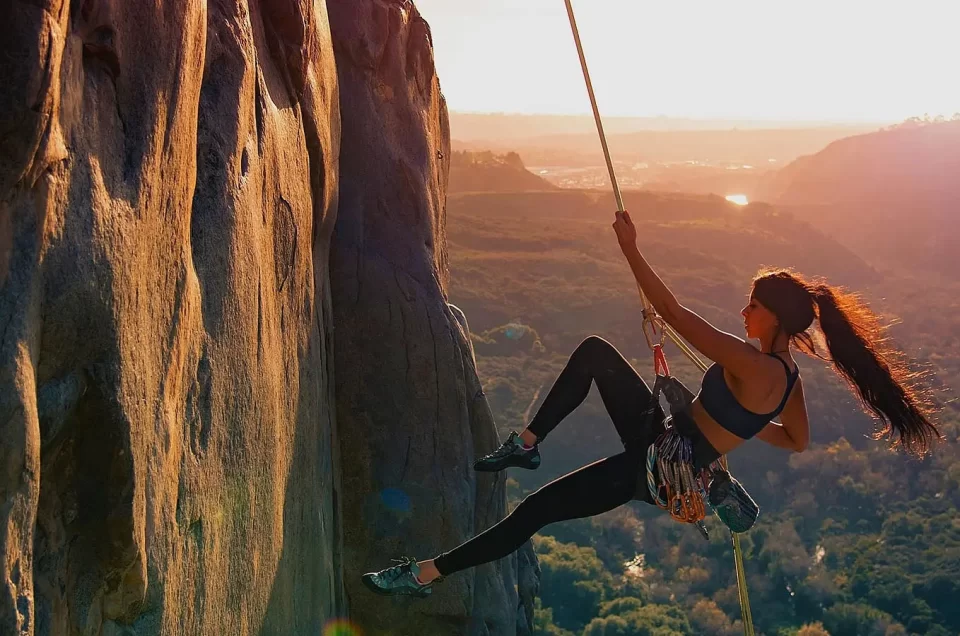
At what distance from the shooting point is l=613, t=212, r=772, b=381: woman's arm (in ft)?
13.9

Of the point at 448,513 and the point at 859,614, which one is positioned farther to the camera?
the point at 859,614

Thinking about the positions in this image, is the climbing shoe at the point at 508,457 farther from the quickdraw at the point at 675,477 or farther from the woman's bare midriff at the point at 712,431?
the woman's bare midriff at the point at 712,431

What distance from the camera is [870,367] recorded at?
4621 mm

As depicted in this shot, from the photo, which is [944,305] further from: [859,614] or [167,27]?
[167,27]

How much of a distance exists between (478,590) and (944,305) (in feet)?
242

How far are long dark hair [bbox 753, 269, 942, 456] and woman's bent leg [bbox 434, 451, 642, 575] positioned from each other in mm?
1060

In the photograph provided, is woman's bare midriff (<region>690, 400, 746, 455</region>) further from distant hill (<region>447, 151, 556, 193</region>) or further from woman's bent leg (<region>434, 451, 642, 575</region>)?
distant hill (<region>447, 151, 556, 193</region>)

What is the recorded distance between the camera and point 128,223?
331 cm

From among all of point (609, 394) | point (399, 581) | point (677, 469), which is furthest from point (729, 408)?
point (399, 581)

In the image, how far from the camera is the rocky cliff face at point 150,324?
9.25ft

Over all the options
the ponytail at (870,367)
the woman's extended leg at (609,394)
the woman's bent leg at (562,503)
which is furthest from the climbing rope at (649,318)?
the ponytail at (870,367)

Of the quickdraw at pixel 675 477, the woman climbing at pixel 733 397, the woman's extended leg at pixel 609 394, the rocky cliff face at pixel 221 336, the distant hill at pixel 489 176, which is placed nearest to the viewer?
the rocky cliff face at pixel 221 336

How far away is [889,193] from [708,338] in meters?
124

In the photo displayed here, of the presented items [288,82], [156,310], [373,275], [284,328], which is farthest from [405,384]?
[156,310]
